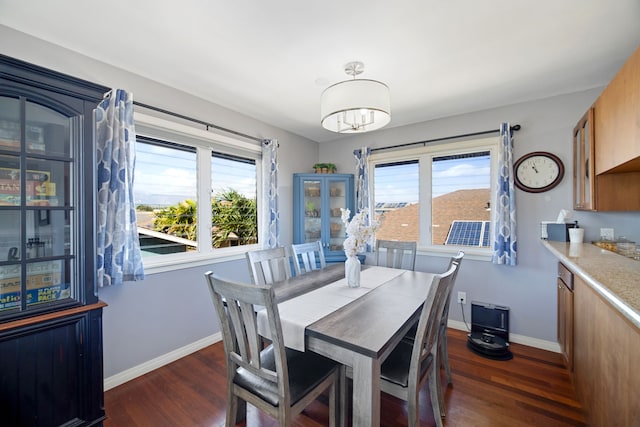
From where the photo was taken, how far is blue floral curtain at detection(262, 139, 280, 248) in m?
3.26

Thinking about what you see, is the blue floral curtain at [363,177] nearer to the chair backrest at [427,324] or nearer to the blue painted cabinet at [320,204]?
the blue painted cabinet at [320,204]

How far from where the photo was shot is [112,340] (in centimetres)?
211

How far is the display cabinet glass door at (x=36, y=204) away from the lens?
4.64 feet

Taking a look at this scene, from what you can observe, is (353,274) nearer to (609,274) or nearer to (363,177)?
(609,274)

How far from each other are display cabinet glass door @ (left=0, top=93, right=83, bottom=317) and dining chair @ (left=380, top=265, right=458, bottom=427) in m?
1.88

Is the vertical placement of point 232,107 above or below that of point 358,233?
above

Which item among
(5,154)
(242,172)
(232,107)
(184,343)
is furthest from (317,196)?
(5,154)

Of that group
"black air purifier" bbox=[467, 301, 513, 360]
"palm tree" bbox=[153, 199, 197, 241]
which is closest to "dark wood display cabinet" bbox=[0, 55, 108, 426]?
"palm tree" bbox=[153, 199, 197, 241]

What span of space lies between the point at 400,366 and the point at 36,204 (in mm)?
2211

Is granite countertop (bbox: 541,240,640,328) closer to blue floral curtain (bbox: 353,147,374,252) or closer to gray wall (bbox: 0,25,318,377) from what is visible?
blue floral curtain (bbox: 353,147,374,252)

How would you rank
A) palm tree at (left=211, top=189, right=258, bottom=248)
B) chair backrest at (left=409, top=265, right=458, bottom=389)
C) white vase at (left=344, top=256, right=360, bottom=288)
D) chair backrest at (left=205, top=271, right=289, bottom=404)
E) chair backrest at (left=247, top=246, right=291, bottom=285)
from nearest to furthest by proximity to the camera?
chair backrest at (left=205, top=271, right=289, bottom=404), chair backrest at (left=409, top=265, right=458, bottom=389), white vase at (left=344, top=256, right=360, bottom=288), chair backrest at (left=247, top=246, right=291, bottom=285), palm tree at (left=211, top=189, right=258, bottom=248)

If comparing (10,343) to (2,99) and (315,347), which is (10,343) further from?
(315,347)

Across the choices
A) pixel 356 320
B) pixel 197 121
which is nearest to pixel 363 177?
pixel 197 121

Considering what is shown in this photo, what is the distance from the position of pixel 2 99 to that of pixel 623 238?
4.44m
